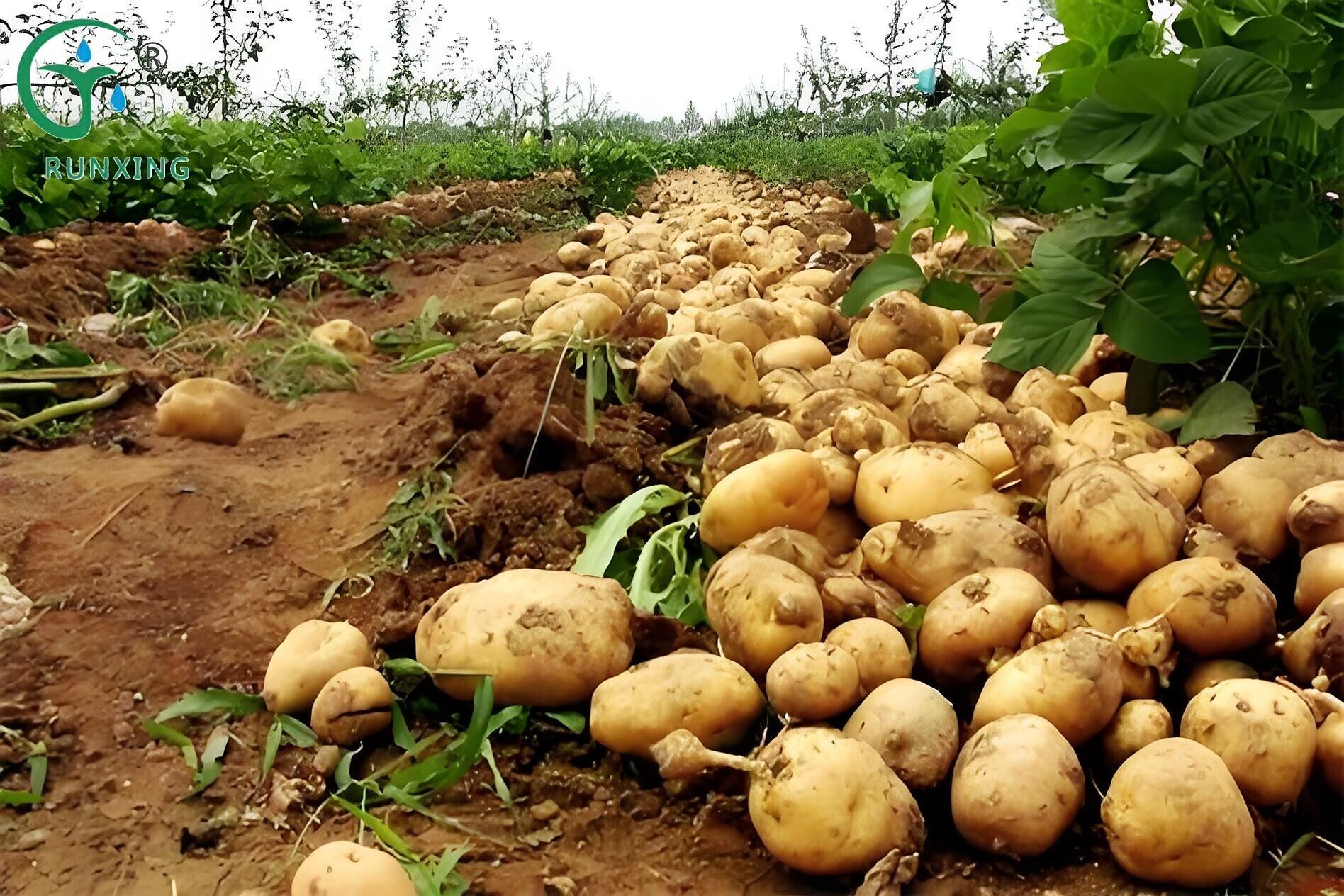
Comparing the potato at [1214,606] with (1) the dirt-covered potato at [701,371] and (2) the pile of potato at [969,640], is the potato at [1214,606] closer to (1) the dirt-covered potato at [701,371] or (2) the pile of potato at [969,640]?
(2) the pile of potato at [969,640]

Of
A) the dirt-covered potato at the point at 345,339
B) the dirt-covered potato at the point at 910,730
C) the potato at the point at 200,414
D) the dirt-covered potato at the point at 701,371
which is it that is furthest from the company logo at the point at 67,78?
the dirt-covered potato at the point at 910,730

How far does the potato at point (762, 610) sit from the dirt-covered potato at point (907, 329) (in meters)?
0.93

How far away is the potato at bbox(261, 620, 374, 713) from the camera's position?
1518 millimetres

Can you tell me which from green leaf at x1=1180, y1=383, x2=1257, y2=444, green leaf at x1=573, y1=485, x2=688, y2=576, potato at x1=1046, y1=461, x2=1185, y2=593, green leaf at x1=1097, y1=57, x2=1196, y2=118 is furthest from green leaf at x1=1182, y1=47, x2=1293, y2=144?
green leaf at x1=573, y1=485, x2=688, y2=576

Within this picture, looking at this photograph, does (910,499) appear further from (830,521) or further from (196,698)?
(196,698)

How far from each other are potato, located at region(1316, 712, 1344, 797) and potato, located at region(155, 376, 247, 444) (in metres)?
2.31

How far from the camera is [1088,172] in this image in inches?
78.8

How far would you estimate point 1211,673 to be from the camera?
4.49 feet

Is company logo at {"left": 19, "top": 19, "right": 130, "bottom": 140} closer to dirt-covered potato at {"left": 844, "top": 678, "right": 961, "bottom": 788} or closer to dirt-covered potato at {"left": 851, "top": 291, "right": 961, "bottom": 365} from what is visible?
dirt-covered potato at {"left": 851, "top": 291, "right": 961, "bottom": 365}

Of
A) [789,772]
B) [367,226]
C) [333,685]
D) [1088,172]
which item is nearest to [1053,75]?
[1088,172]

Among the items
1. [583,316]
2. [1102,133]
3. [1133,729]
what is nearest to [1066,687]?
[1133,729]

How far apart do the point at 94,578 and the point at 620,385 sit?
1.07 metres

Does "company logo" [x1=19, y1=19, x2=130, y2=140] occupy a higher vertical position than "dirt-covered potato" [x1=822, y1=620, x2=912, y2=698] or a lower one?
higher

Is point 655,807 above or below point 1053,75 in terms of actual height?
below
